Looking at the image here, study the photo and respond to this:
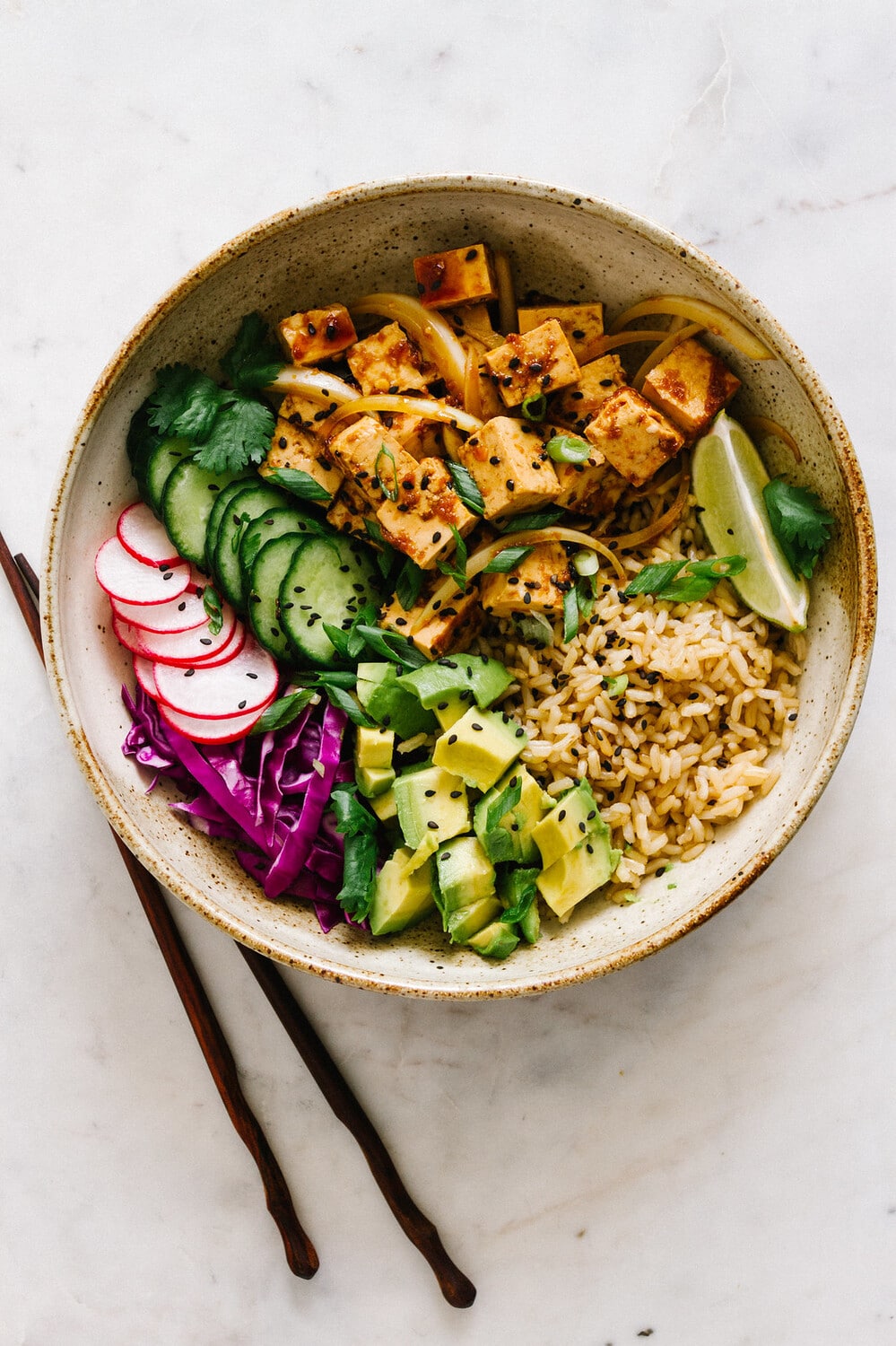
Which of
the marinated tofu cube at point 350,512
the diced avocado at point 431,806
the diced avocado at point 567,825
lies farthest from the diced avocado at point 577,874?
the marinated tofu cube at point 350,512

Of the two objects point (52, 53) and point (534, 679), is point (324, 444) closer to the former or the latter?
point (534, 679)

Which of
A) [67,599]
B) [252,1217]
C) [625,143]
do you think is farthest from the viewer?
[252,1217]

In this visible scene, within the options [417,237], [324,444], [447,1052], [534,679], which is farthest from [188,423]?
[447,1052]

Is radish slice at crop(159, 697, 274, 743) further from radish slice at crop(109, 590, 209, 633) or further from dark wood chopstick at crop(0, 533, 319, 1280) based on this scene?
dark wood chopstick at crop(0, 533, 319, 1280)

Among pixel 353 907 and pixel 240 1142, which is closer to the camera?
pixel 353 907

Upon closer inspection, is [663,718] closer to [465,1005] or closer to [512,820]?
[512,820]

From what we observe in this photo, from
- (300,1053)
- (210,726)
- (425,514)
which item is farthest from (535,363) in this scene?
(300,1053)

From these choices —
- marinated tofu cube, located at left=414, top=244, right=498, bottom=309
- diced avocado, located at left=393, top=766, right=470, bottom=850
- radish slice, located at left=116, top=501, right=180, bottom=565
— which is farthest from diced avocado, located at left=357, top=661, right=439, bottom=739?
marinated tofu cube, located at left=414, top=244, right=498, bottom=309
